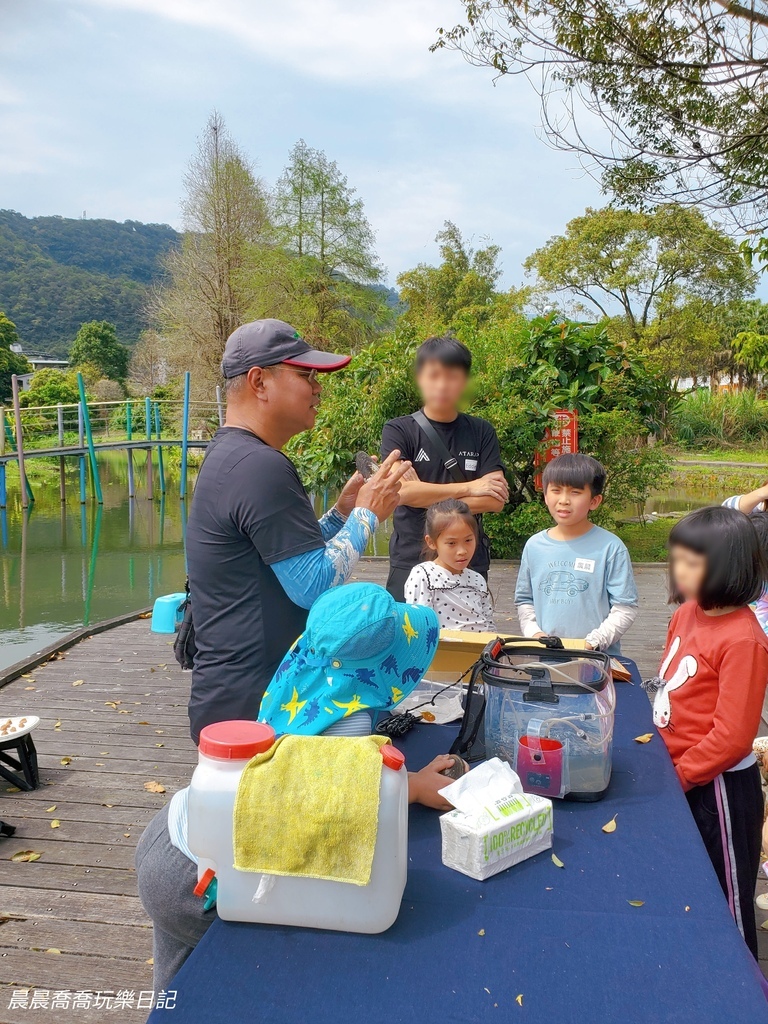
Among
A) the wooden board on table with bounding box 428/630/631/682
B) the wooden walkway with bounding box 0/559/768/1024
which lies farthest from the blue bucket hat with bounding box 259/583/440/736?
the wooden walkway with bounding box 0/559/768/1024

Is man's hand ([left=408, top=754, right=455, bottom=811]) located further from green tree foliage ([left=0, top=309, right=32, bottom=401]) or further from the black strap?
green tree foliage ([left=0, top=309, right=32, bottom=401])

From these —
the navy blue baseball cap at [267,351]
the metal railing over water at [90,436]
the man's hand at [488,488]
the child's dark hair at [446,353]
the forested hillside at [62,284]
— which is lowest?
the metal railing over water at [90,436]

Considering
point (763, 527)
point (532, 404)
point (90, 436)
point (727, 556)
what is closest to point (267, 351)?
point (727, 556)

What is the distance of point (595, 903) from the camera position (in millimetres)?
1230

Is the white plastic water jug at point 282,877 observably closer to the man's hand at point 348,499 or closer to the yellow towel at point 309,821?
the yellow towel at point 309,821

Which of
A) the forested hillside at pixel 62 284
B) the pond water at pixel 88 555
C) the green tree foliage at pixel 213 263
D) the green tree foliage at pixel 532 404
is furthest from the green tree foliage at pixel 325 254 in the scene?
the forested hillside at pixel 62 284

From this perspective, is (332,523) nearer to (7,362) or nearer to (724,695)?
(724,695)

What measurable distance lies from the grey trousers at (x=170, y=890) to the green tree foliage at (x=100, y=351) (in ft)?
186

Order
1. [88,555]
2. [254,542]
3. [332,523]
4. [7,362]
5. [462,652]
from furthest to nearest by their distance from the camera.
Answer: [7,362] < [88,555] < [462,652] < [332,523] < [254,542]

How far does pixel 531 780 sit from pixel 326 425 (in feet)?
27.6

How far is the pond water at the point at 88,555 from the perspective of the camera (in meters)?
9.69

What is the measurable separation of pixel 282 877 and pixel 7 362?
165 feet

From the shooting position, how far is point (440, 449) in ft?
9.89

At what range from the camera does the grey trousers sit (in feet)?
4.17
